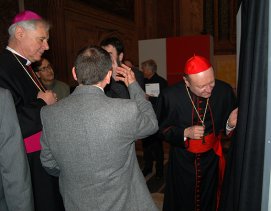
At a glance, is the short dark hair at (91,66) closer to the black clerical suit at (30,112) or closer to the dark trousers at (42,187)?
the black clerical suit at (30,112)

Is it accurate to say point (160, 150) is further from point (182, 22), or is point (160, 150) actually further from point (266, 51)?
point (182, 22)

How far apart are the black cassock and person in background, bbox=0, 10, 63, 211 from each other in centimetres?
103

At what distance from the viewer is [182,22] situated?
36.8ft

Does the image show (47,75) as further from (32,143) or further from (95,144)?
(95,144)

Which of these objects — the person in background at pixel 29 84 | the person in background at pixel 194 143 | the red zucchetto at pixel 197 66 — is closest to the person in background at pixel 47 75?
the person in background at pixel 29 84

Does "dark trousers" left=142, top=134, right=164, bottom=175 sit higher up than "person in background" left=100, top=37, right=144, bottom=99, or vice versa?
"person in background" left=100, top=37, right=144, bottom=99

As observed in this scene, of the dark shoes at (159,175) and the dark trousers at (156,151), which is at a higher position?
the dark trousers at (156,151)

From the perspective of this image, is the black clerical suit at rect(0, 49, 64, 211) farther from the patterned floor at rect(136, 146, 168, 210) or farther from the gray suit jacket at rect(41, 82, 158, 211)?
the patterned floor at rect(136, 146, 168, 210)

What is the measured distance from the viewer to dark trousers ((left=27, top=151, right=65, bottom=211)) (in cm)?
239

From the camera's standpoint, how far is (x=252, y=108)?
130cm

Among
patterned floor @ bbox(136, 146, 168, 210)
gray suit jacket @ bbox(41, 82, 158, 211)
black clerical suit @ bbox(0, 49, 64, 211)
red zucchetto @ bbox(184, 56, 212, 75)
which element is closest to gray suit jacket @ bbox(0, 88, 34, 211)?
gray suit jacket @ bbox(41, 82, 158, 211)

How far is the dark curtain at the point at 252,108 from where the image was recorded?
1.25 meters

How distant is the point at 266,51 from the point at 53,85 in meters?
3.79

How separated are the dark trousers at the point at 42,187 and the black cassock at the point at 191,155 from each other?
1.00 meters
